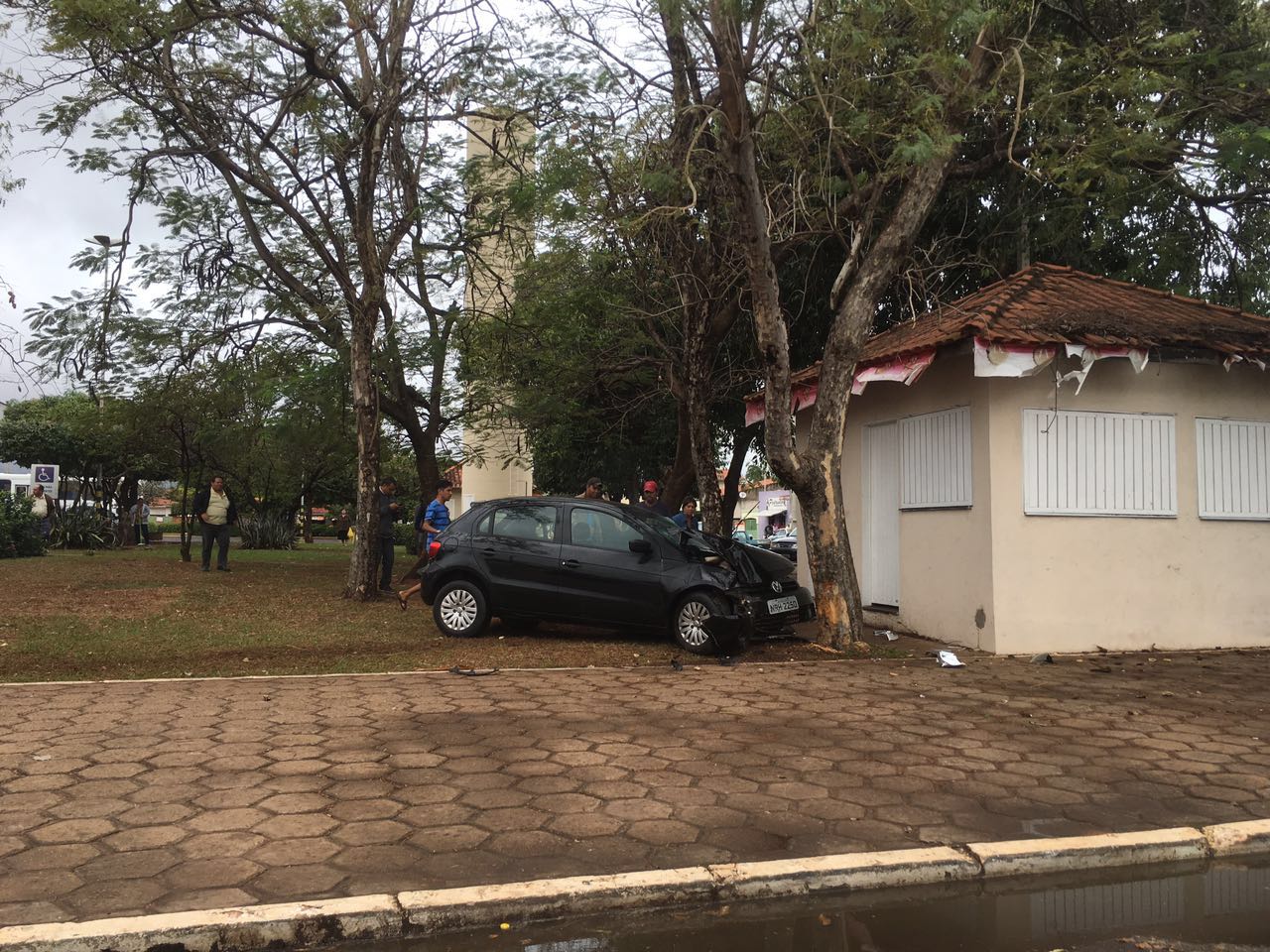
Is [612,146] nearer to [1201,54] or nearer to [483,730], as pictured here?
[1201,54]

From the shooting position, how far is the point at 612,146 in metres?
12.3

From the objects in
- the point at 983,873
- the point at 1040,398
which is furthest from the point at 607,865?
the point at 1040,398

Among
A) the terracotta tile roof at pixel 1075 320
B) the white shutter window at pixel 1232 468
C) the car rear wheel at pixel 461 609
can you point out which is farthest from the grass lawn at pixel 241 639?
the white shutter window at pixel 1232 468

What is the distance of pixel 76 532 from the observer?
26375 mm

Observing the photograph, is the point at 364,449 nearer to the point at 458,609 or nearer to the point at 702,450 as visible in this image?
the point at 458,609

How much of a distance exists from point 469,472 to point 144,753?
26.6 meters

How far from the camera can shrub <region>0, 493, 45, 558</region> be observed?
21156mm

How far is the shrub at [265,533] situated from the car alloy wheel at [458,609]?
2268cm

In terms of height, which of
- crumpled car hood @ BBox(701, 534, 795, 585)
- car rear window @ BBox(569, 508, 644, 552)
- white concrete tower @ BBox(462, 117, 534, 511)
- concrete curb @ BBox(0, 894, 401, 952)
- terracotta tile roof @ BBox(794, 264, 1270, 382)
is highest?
white concrete tower @ BBox(462, 117, 534, 511)

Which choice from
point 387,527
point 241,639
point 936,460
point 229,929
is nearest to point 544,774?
point 229,929

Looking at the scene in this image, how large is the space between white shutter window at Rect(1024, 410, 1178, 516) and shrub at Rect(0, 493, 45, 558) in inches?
836

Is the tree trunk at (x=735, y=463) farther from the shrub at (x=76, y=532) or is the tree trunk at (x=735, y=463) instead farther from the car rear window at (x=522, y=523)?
the shrub at (x=76, y=532)

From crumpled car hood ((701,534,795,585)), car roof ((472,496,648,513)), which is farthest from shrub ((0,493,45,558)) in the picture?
crumpled car hood ((701,534,795,585))

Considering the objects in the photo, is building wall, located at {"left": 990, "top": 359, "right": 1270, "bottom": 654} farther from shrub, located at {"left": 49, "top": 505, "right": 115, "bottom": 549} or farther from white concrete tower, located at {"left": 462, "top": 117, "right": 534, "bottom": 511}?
shrub, located at {"left": 49, "top": 505, "right": 115, "bottom": 549}
